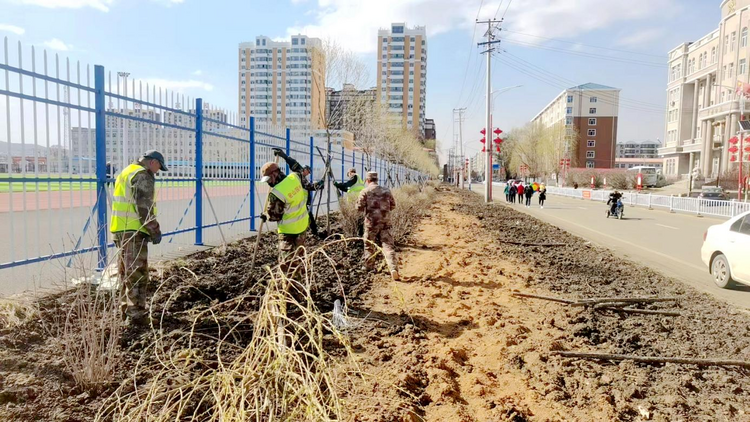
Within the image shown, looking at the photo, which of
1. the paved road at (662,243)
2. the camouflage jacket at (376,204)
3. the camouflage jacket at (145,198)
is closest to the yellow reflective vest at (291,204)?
the camouflage jacket at (145,198)

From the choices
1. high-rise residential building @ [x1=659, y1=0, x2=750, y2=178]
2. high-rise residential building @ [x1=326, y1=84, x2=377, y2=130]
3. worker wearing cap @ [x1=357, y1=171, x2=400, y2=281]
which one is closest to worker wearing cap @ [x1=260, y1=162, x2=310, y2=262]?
worker wearing cap @ [x1=357, y1=171, x2=400, y2=281]

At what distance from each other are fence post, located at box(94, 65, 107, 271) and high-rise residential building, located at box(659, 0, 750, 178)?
5122cm

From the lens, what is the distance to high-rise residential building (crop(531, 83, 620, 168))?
95188 millimetres

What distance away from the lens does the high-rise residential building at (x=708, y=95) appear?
51.8m

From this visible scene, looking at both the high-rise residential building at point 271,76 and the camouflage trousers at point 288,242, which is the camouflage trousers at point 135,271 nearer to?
the camouflage trousers at point 288,242

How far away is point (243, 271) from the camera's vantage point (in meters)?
6.45

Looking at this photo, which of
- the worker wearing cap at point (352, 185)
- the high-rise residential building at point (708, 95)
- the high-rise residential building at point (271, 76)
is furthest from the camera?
the high-rise residential building at point (271, 76)

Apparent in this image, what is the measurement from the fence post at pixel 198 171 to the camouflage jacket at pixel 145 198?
355 cm

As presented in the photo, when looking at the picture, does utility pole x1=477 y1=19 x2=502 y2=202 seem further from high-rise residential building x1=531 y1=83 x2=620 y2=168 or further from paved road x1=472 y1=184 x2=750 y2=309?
high-rise residential building x1=531 y1=83 x2=620 y2=168

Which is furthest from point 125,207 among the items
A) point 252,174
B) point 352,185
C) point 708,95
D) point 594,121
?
point 594,121

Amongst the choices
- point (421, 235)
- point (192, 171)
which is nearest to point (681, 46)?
point (421, 235)

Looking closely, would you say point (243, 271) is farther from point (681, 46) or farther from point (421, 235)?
point (681, 46)

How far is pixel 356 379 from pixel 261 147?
8.04m

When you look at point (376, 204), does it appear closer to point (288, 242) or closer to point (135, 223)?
point (288, 242)
